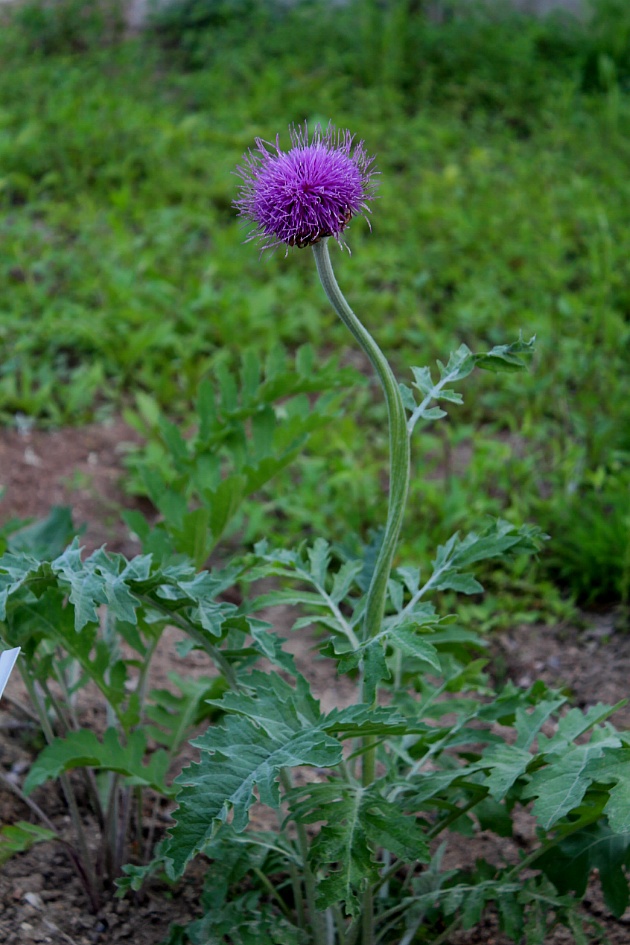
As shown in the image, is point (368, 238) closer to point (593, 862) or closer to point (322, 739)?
point (593, 862)

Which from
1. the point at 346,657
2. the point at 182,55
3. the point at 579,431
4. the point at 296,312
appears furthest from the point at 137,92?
the point at 346,657

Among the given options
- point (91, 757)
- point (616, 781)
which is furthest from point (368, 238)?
point (616, 781)

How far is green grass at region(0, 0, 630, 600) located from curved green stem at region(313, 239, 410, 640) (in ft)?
4.37

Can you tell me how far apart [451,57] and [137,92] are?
1.90 meters

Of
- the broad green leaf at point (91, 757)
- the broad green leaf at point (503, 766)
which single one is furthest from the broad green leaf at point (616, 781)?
the broad green leaf at point (91, 757)

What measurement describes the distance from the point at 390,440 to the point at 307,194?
14.9 inches

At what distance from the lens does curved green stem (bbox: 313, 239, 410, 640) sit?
1.47 meters

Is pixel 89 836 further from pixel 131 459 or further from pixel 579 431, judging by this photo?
pixel 579 431

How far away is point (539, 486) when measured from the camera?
3312 mm

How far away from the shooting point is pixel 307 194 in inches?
56.4

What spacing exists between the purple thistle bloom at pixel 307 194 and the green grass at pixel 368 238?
1.59 m

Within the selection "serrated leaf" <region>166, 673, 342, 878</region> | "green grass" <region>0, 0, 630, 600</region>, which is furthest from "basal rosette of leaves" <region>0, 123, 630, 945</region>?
"green grass" <region>0, 0, 630, 600</region>

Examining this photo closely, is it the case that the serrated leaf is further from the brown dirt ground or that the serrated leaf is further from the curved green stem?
the brown dirt ground

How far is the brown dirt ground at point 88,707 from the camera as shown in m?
1.83
